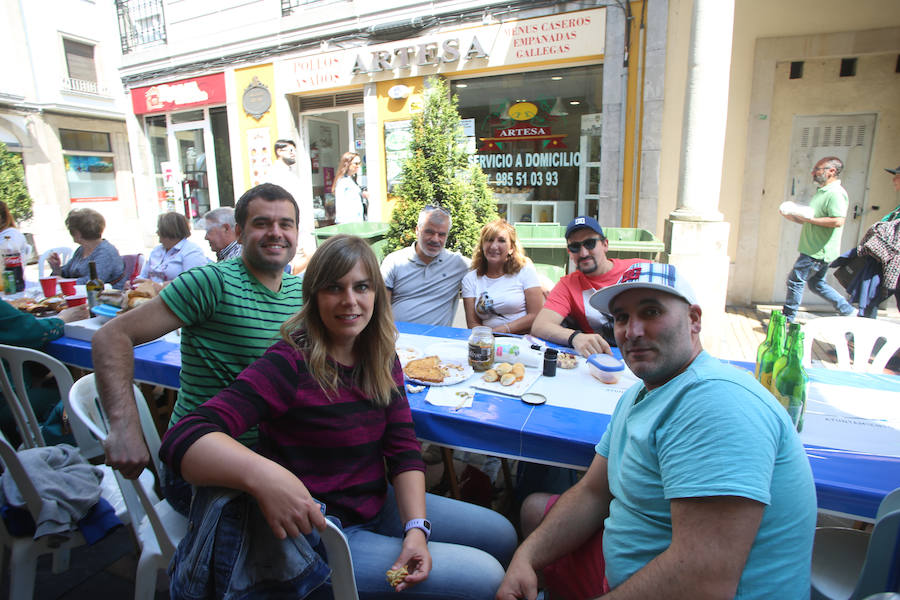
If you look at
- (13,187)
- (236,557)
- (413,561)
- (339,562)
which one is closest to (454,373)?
(413,561)

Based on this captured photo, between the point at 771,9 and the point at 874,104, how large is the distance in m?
1.73

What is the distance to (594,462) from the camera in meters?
1.63

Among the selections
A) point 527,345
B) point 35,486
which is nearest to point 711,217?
point 527,345

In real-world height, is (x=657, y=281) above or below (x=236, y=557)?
above

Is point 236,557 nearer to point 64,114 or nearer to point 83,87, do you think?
point 64,114

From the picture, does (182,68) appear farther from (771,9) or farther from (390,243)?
(771,9)

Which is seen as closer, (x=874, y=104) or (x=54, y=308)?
(x=54, y=308)

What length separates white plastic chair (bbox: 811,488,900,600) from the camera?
1338mm

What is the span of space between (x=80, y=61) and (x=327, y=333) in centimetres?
2010

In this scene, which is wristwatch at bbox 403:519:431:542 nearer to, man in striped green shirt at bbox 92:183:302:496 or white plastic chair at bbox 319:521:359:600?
white plastic chair at bbox 319:521:359:600

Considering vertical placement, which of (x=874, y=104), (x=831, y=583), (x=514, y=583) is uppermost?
(x=874, y=104)

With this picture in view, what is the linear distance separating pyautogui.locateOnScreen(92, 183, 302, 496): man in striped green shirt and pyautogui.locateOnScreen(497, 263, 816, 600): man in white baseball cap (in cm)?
125

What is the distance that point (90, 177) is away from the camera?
16.3 m

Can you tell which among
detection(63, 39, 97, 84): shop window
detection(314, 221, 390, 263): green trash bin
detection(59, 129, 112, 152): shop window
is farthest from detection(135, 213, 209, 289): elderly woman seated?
detection(63, 39, 97, 84): shop window
